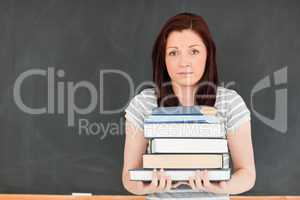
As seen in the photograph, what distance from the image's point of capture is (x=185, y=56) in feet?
4.82

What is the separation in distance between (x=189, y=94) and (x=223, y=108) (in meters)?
0.14

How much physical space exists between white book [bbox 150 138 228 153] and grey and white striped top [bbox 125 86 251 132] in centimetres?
13

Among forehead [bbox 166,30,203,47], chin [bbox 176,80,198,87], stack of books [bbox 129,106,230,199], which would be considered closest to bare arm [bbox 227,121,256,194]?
stack of books [bbox 129,106,230,199]

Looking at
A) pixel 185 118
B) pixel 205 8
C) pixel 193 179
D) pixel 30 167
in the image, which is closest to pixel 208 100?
A: pixel 185 118

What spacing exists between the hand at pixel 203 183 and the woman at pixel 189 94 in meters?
0.06

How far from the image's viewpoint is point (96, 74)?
209 centimetres

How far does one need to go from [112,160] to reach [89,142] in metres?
0.14

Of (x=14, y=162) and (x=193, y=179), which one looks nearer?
(x=193, y=179)

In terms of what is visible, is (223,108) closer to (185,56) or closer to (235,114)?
(235,114)

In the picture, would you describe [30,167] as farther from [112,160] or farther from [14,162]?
[112,160]

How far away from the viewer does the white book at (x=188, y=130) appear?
4.39 ft

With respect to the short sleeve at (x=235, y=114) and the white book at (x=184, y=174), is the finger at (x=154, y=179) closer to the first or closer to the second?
the white book at (x=184, y=174)

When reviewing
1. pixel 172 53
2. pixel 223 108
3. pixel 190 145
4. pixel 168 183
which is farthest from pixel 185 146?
pixel 172 53

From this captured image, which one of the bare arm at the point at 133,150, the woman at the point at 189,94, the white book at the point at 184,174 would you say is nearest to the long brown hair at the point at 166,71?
the woman at the point at 189,94
